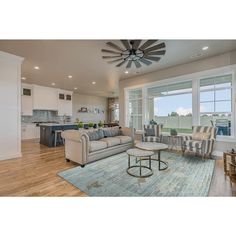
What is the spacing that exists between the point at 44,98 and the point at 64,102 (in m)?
1.18

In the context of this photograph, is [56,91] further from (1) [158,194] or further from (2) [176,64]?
(1) [158,194]

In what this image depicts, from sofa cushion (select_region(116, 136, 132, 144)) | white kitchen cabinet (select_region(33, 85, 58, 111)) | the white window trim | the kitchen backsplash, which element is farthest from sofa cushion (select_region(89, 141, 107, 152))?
the kitchen backsplash

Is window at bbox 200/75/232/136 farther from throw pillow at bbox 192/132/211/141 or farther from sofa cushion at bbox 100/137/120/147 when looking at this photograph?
sofa cushion at bbox 100/137/120/147

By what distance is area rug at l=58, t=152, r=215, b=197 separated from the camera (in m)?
1.94

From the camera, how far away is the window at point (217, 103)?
3.76 meters

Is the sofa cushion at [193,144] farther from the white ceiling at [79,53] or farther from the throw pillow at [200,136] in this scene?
the white ceiling at [79,53]

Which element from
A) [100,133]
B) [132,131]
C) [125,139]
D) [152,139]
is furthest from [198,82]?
[100,133]

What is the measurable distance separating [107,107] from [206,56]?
27.5ft

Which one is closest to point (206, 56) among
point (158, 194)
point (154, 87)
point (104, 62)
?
point (154, 87)

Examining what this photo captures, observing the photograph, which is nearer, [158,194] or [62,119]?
[158,194]

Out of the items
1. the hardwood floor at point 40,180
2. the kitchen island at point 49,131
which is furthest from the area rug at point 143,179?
the kitchen island at point 49,131

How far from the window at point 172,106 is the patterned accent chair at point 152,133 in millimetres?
758

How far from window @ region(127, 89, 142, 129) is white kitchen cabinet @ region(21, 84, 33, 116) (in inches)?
198
